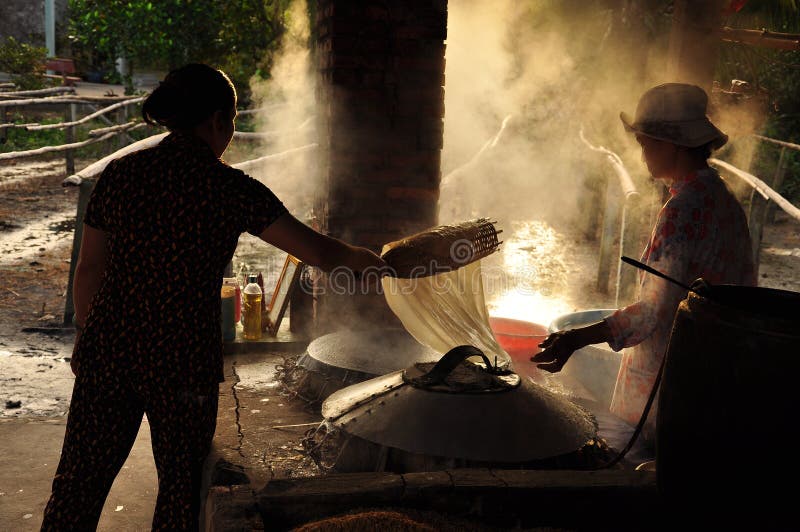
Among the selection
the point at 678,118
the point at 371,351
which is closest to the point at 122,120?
the point at 371,351

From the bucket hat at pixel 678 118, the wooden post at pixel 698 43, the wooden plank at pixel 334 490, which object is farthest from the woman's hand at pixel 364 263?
the wooden post at pixel 698 43

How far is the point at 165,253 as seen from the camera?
89.7 inches

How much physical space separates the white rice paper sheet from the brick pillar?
108 cm

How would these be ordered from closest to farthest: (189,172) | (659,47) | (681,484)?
(681,484) → (189,172) → (659,47)

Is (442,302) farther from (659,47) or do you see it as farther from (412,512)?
(659,47)

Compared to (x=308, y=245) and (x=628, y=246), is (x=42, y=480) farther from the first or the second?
(x=628, y=246)

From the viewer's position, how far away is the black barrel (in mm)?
1796

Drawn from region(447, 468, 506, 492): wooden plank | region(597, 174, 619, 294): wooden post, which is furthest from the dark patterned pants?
region(597, 174, 619, 294): wooden post

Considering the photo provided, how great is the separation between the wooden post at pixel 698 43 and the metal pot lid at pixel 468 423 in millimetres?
2563

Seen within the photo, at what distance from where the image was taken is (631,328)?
276 cm

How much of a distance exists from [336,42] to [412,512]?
276 centimetres

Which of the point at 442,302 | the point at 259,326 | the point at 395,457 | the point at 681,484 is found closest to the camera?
the point at 681,484

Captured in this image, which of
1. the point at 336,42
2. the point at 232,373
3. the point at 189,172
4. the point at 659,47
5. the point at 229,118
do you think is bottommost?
the point at 232,373

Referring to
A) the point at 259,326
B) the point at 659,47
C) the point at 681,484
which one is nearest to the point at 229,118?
the point at 681,484
